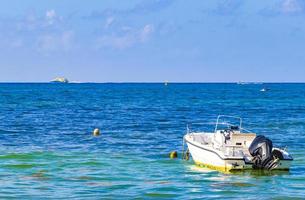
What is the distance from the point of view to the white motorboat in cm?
3672

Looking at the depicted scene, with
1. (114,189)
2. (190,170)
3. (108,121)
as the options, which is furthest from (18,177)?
(108,121)

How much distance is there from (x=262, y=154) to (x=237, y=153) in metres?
1.24

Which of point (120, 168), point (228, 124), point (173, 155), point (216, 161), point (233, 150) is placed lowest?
point (120, 168)

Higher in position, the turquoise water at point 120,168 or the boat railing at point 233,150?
the boat railing at point 233,150

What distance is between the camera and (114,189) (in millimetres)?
32719

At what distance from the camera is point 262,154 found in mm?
37219

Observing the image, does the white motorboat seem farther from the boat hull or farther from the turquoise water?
the turquoise water

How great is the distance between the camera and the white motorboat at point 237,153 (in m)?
36.7

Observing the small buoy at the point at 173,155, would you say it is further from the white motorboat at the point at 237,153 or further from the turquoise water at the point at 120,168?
the white motorboat at the point at 237,153

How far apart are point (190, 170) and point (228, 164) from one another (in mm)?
3005

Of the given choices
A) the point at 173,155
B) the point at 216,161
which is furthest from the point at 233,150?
the point at 173,155

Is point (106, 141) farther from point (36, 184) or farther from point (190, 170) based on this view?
point (36, 184)

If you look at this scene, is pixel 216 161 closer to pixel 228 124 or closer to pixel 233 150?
pixel 233 150

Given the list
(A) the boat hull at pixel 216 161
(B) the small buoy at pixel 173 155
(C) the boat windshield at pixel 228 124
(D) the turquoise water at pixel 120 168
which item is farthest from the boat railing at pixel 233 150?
(B) the small buoy at pixel 173 155
